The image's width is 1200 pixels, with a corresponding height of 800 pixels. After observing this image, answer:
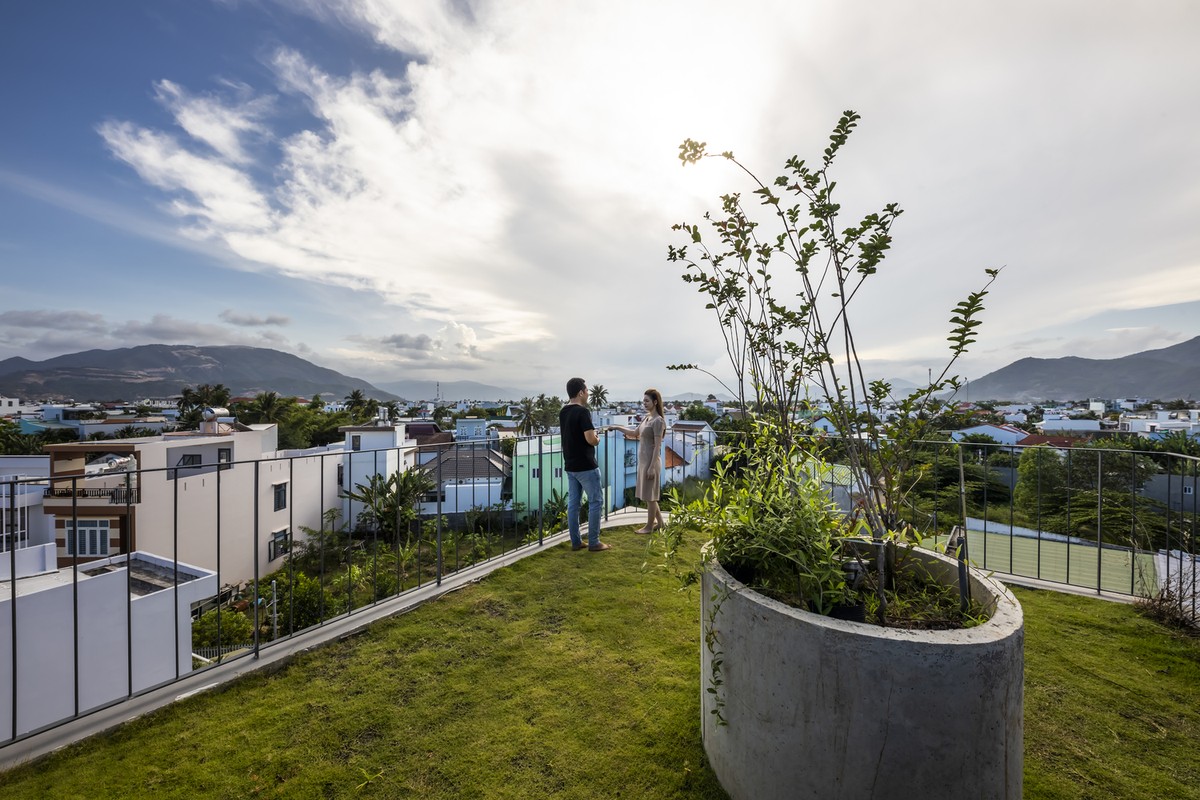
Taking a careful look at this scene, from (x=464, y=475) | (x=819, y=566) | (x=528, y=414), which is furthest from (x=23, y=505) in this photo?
(x=528, y=414)

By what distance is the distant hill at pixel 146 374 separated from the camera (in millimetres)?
100319

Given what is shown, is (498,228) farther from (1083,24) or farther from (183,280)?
(183,280)

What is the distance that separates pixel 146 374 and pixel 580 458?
187692 millimetres

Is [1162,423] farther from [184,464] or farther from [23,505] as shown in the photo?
[23,505]

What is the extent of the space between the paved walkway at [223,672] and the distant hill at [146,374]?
77.1m

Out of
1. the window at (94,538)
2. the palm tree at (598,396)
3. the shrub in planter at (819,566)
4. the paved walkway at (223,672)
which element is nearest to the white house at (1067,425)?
the shrub in planter at (819,566)

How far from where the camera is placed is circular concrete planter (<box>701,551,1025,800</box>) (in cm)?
109

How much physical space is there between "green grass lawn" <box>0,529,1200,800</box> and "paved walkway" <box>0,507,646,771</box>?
0.23ft

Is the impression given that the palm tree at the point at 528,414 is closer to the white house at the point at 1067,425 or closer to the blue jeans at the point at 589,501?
the white house at the point at 1067,425

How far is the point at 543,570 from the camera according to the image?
3.60 metres

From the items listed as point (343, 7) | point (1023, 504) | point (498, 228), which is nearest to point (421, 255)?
point (498, 228)

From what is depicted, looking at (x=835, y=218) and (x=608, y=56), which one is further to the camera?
(x=608, y=56)

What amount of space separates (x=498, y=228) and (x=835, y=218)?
680 centimetres

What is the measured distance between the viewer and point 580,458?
398cm
